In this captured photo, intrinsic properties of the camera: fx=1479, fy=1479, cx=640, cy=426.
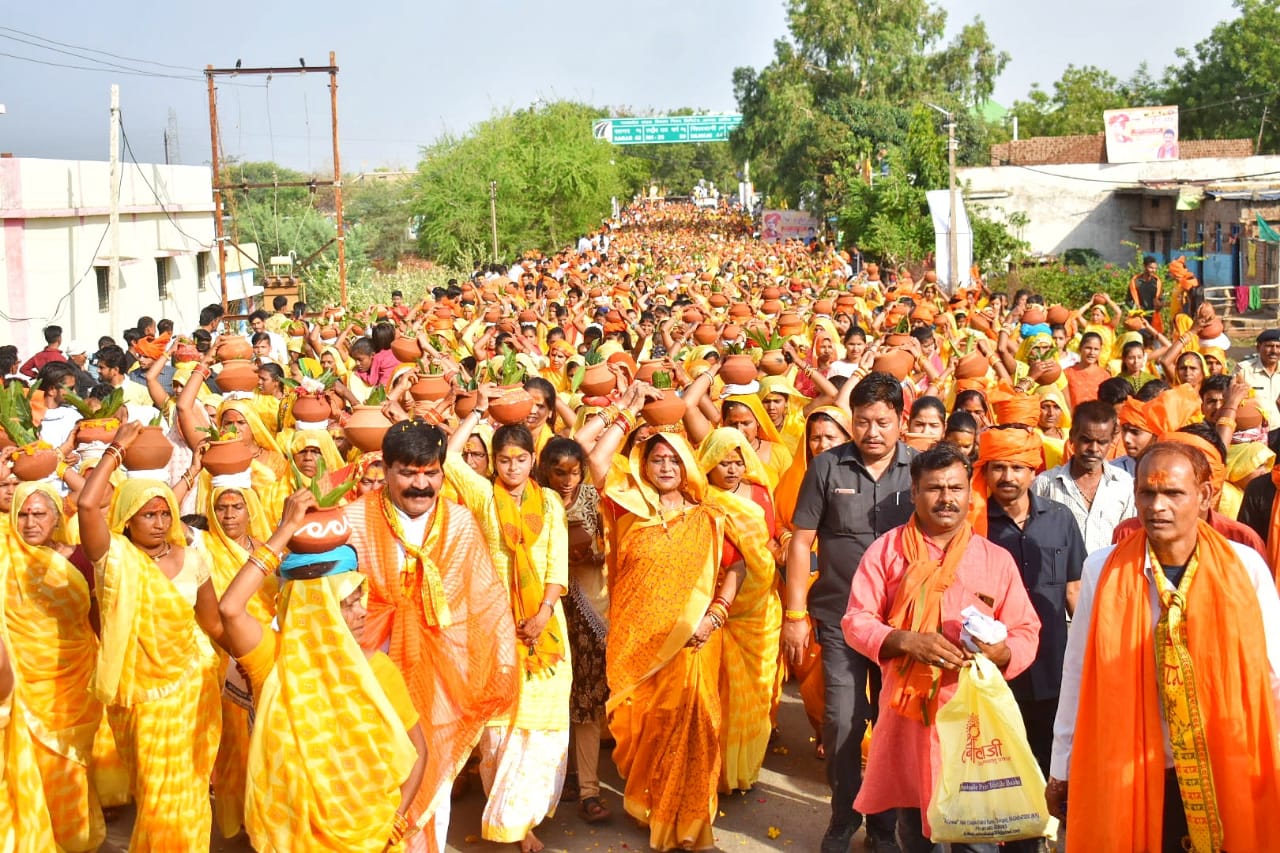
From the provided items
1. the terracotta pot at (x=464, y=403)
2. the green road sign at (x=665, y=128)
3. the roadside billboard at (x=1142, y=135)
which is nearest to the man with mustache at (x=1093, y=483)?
the terracotta pot at (x=464, y=403)

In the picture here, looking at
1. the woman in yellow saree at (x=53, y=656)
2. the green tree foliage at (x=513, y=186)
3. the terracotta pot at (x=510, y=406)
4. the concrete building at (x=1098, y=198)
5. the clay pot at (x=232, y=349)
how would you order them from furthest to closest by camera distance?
the green tree foliage at (x=513, y=186) < the concrete building at (x=1098, y=198) < the clay pot at (x=232, y=349) < the terracotta pot at (x=510, y=406) < the woman in yellow saree at (x=53, y=656)

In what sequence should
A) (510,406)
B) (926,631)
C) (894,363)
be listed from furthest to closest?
(894,363) → (510,406) → (926,631)

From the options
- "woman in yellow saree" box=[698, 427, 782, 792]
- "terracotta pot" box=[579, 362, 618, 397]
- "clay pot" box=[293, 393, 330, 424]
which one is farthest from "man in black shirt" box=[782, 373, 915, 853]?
"clay pot" box=[293, 393, 330, 424]

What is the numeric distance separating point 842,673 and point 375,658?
177 cm

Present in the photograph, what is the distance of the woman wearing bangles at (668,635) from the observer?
5.91 metres

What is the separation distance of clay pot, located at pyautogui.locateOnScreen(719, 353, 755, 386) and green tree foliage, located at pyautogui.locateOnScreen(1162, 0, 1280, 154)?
51.6 m

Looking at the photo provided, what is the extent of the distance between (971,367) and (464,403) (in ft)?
11.1

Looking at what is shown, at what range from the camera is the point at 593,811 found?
626 cm

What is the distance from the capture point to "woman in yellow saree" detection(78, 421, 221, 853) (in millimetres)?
5434

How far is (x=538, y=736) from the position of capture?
19.7 ft

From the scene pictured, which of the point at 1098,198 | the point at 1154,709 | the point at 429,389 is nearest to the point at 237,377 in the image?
the point at 429,389

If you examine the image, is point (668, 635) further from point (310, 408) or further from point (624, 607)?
point (310, 408)

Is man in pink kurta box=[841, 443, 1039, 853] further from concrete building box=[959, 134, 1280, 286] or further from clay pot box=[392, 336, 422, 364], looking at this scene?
concrete building box=[959, 134, 1280, 286]

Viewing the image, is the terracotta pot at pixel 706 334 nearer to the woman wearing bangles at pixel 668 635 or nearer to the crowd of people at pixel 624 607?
the crowd of people at pixel 624 607
